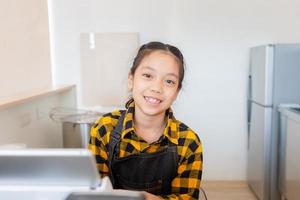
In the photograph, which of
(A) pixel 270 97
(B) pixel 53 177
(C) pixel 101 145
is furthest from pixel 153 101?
(A) pixel 270 97

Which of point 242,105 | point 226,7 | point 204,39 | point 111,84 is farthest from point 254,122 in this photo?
point 111,84

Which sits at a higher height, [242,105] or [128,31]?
[128,31]

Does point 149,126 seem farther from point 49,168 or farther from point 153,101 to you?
point 49,168

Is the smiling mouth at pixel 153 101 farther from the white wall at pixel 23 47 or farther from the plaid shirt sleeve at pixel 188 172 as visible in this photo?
the white wall at pixel 23 47

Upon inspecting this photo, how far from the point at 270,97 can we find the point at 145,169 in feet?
5.47

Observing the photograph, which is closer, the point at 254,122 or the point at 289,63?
the point at 289,63

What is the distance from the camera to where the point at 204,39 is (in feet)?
9.07

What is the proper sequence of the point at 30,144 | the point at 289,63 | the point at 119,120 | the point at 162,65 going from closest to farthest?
the point at 162,65
the point at 119,120
the point at 30,144
the point at 289,63

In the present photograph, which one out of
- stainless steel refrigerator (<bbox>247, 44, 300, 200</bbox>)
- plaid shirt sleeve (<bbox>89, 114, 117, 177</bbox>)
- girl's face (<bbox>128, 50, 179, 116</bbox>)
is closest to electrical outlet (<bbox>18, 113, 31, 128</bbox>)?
plaid shirt sleeve (<bbox>89, 114, 117, 177</bbox>)

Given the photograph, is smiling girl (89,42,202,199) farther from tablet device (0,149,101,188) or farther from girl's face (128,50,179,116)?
tablet device (0,149,101,188)

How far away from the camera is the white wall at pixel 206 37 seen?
273 cm

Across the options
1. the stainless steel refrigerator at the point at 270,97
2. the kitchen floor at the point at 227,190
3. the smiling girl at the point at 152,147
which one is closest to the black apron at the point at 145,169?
the smiling girl at the point at 152,147

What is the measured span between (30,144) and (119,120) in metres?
0.73

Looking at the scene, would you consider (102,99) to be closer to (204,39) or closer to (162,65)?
(204,39)
